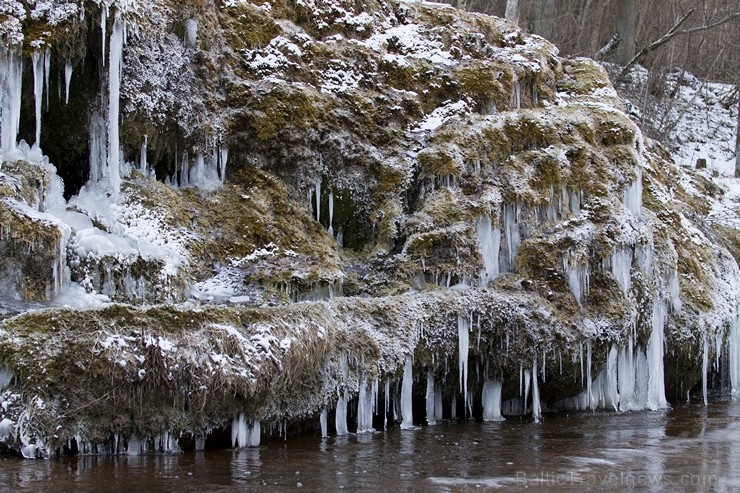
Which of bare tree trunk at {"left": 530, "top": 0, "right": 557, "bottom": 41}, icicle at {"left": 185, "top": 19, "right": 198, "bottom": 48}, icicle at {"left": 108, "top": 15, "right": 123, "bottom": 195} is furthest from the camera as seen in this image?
bare tree trunk at {"left": 530, "top": 0, "right": 557, "bottom": 41}

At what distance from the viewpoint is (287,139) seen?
1293 cm

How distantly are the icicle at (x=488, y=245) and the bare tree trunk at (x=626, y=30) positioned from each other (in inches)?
657

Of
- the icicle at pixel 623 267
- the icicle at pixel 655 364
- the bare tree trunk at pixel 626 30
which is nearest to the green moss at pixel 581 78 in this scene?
the icicle at pixel 623 267

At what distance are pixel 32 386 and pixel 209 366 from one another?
1.72 metres

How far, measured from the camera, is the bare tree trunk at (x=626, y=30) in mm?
26234

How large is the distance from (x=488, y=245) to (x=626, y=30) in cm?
1716

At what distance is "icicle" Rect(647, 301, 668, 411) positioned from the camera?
1276 cm

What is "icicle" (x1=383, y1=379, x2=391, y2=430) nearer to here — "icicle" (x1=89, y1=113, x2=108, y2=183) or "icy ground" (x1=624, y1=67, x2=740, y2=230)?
"icicle" (x1=89, y1=113, x2=108, y2=183)

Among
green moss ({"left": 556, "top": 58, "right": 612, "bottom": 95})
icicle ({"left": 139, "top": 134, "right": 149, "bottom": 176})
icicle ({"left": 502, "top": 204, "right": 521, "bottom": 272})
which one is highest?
green moss ({"left": 556, "top": 58, "right": 612, "bottom": 95})

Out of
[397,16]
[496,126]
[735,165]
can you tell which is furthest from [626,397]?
[735,165]

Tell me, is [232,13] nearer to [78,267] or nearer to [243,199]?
[243,199]

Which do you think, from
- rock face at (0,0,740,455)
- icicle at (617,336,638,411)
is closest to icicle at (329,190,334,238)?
rock face at (0,0,740,455)

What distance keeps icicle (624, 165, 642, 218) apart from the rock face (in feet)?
0.16

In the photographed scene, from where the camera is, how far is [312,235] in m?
12.6
